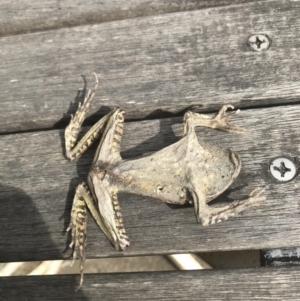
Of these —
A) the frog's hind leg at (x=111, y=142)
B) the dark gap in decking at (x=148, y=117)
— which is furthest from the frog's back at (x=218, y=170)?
the frog's hind leg at (x=111, y=142)

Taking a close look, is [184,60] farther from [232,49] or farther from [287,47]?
[287,47]

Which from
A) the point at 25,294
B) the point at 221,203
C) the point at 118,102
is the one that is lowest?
the point at 25,294

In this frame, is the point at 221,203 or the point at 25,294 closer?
the point at 221,203

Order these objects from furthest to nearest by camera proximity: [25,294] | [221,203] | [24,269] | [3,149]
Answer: [24,269] → [3,149] → [25,294] → [221,203]

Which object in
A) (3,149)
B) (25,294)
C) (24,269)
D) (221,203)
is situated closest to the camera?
(221,203)

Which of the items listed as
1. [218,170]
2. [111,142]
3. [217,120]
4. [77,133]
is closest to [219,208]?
[218,170]

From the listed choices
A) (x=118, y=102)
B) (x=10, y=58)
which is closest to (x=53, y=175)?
(x=118, y=102)

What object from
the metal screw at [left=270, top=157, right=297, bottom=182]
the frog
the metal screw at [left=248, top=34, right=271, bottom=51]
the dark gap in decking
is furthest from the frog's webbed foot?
the metal screw at [left=248, top=34, right=271, bottom=51]

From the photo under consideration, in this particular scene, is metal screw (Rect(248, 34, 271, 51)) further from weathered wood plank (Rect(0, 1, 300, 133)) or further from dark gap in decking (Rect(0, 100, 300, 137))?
dark gap in decking (Rect(0, 100, 300, 137))
